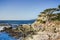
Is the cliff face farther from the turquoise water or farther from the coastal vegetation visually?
the turquoise water

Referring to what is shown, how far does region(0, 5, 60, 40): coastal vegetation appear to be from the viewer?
4316 mm

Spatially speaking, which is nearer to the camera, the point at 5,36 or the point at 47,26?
the point at 5,36

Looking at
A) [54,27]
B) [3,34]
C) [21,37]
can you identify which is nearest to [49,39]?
[54,27]

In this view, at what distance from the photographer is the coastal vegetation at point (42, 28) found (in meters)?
4.32

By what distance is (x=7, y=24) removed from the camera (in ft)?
15.4

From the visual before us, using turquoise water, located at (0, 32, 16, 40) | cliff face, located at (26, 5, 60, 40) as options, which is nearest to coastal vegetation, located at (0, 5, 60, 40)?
cliff face, located at (26, 5, 60, 40)

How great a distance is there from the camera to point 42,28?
4.63 metres

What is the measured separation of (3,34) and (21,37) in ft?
1.63

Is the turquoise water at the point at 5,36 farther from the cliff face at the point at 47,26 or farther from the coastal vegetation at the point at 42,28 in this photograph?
the cliff face at the point at 47,26

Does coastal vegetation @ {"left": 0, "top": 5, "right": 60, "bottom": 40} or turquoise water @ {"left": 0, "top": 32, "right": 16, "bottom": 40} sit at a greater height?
coastal vegetation @ {"left": 0, "top": 5, "right": 60, "bottom": 40}

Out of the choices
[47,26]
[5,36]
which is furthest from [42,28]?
[5,36]

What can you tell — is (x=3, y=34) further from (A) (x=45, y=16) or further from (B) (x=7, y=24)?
(A) (x=45, y=16)

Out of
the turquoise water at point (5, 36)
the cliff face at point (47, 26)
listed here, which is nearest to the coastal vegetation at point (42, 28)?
the cliff face at point (47, 26)

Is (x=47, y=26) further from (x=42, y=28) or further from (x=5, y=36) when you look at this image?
(x=5, y=36)
